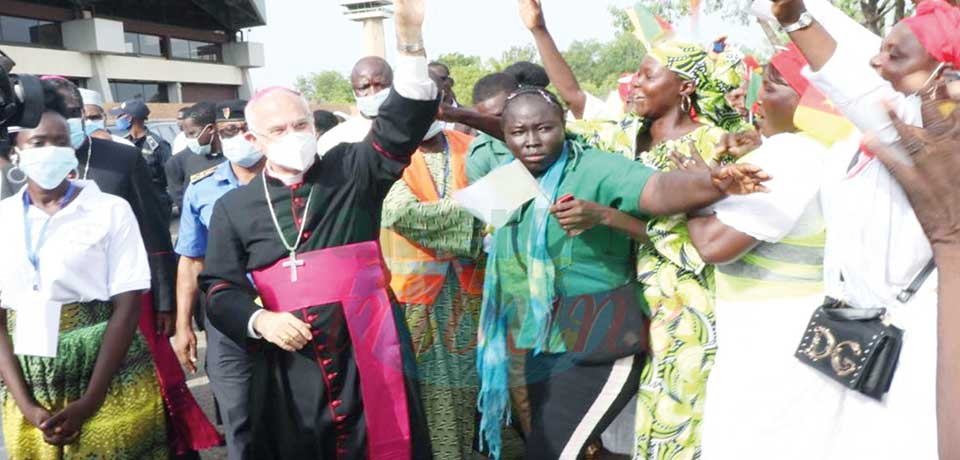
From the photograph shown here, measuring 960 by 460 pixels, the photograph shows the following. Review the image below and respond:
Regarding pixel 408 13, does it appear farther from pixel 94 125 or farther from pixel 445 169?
pixel 94 125

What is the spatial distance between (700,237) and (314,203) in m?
1.30

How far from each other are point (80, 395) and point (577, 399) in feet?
6.08

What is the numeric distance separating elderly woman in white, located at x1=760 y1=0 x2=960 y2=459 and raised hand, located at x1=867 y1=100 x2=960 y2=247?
0.21 meters

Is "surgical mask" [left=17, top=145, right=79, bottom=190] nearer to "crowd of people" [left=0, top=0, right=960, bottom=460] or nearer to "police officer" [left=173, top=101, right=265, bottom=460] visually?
"crowd of people" [left=0, top=0, right=960, bottom=460]

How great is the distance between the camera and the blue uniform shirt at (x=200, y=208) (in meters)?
4.36

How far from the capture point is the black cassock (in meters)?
2.98

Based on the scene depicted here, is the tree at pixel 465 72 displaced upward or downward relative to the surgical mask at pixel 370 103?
upward

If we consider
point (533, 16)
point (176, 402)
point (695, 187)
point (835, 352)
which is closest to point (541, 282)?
point (695, 187)

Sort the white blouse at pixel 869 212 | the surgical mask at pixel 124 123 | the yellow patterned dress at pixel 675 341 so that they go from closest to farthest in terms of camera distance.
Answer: the white blouse at pixel 869 212
the yellow patterned dress at pixel 675 341
the surgical mask at pixel 124 123

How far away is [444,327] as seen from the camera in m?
3.96

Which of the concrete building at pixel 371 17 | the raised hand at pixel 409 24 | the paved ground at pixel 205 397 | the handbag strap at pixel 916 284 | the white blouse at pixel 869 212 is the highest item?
the concrete building at pixel 371 17

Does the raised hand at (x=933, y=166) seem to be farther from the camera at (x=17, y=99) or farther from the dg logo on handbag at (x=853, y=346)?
the camera at (x=17, y=99)

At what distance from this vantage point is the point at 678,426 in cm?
300

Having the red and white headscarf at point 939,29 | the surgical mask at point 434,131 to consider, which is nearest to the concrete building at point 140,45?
the surgical mask at point 434,131
